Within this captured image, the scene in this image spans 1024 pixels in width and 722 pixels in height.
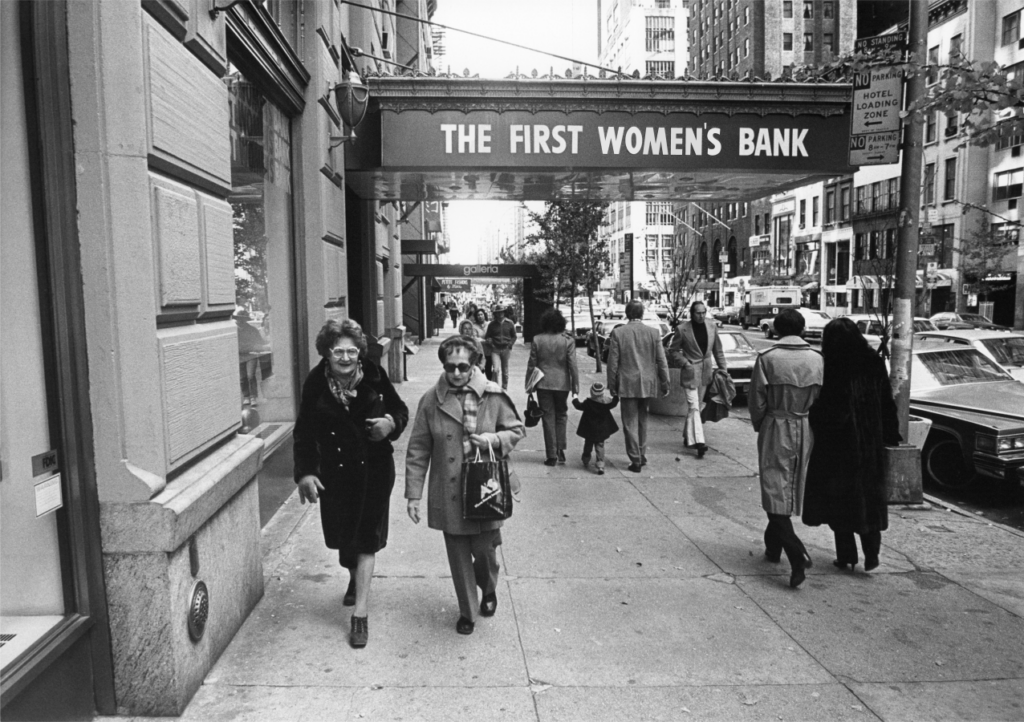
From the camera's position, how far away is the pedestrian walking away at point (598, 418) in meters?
8.52

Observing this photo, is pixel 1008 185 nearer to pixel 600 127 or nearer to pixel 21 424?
pixel 600 127

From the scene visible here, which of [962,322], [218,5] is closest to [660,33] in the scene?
[962,322]

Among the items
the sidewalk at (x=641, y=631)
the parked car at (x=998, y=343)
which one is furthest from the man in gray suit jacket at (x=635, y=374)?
the parked car at (x=998, y=343)

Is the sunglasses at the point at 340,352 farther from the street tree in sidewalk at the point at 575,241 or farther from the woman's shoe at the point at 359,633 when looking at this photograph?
the street tree in sidewalk at the point at 575,241

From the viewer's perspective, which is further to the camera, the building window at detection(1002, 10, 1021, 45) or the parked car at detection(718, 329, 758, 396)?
the building window at detection(1002, 10, 1021, 45)

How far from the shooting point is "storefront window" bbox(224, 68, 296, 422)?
6.07 m

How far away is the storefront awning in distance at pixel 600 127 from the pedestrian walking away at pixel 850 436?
395 centimetres

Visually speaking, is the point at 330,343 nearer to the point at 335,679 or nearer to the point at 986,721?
the point at 335,679

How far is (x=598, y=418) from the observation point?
865cm

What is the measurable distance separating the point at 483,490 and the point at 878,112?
5.86 m

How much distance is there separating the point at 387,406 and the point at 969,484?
7175mm

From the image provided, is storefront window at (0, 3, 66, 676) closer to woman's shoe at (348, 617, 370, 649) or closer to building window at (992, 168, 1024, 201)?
woman's shoe at (348, 617, 370, 649)

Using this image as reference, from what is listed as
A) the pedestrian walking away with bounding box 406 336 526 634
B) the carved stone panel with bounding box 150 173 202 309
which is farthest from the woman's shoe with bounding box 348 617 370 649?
the carved stone panel with bounding box 150 173 202 309

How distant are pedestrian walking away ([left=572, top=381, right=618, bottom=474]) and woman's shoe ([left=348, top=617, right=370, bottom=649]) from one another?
4.57 m
